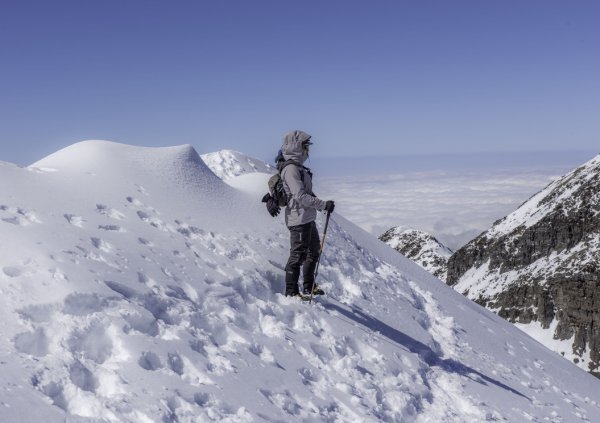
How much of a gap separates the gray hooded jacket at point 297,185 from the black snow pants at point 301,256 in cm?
22

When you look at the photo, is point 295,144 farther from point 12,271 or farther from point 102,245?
point 12,271

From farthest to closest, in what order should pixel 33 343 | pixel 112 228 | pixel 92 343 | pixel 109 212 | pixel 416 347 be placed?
pixel 416 347
pixel 109 212
pixel 112 228
pixel 92 343
pixel 33 343

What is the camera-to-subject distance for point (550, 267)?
126m

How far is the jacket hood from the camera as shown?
10.7 meters

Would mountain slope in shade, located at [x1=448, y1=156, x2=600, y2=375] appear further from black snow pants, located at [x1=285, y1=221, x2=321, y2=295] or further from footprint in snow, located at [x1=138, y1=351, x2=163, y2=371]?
footprint in snow, located at [x1=138, y1=351, x2=163, y2=371]

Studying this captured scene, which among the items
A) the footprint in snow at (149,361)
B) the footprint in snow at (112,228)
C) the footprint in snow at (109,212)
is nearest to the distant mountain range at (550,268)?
the footprint in snow at (109,212)

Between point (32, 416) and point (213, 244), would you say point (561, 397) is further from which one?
point (32, 416)

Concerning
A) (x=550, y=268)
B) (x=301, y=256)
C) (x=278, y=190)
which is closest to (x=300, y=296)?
(x=301, y=256)

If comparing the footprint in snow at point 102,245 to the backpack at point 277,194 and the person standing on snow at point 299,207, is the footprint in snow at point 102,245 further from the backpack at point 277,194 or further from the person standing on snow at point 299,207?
the person standing on snow at point 299,207

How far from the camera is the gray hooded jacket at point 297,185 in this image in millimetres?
10570

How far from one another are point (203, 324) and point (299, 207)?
10.4ft

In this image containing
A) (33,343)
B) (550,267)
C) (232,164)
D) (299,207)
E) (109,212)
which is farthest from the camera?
(550,267)

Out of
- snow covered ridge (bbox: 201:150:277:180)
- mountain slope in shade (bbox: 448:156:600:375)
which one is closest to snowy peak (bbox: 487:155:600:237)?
mountain slope in shade (bbox: 448:156:600:375)

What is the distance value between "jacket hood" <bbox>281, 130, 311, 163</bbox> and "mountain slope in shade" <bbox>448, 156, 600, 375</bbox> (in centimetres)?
9952
